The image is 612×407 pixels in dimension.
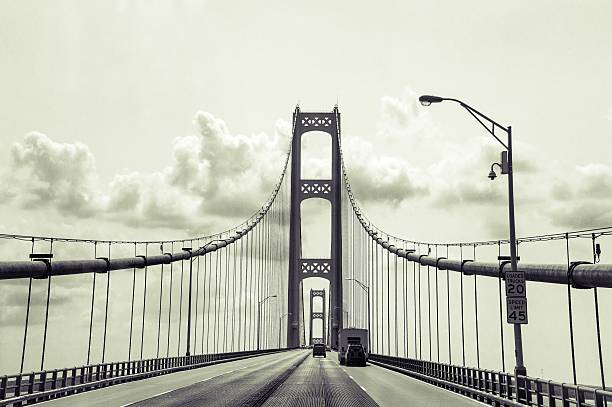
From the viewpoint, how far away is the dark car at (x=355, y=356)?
6650cm

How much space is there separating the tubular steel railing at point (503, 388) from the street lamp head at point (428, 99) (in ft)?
29.3

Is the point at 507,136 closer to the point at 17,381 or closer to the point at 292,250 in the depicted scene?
the point at 17,381

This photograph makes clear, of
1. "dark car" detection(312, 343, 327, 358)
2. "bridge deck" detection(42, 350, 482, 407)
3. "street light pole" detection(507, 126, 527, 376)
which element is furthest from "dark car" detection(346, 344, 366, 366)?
"street light pole" detection(507, 126, 527, 376)

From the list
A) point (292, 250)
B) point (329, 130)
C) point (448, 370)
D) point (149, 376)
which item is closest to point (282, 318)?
point (292, 250)

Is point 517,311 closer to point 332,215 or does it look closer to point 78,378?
point 78,378

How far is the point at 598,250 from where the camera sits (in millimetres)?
23766

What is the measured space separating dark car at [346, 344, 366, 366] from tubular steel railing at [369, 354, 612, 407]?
15600mm

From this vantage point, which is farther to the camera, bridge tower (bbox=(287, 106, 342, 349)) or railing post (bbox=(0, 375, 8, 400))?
bridge tower (bbox=(287, 106, 342, 349))

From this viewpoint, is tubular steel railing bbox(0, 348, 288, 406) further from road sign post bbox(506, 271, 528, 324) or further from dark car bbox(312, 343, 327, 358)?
dark car bbox(312, 343, 327, 358)

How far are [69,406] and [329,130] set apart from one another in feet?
348

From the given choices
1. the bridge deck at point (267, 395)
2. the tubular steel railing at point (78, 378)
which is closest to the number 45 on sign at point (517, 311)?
the bridge deck at point (267, 395)

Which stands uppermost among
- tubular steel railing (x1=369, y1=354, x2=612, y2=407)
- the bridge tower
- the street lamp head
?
the bridge tower

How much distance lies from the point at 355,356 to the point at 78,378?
37.6 metres

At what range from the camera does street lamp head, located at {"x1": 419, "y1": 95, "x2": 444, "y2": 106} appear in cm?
2606
